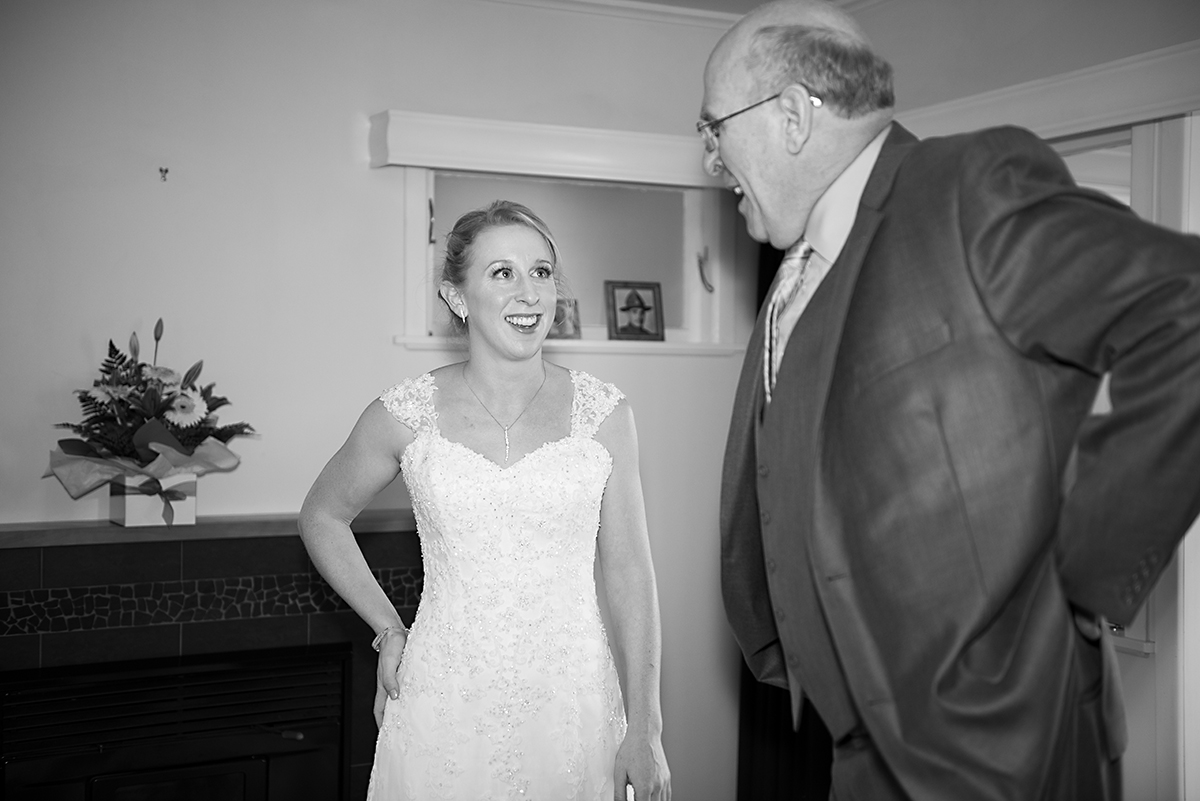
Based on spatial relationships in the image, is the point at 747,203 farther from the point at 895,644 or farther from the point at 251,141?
the point at 251,141

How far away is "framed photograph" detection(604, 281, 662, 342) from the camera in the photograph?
4.29m

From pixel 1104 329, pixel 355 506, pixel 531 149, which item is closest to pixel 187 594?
pixel 355 506

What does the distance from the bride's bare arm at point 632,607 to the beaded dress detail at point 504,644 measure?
0.15 feet

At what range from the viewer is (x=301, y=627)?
3.68 m

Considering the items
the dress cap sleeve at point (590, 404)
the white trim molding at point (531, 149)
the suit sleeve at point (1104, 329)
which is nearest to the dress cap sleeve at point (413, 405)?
the dress cap sleeve at point (590, 404)

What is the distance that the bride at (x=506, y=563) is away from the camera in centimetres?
228

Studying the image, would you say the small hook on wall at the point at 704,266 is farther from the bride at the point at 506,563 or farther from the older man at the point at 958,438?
the older man at the point at 958,438

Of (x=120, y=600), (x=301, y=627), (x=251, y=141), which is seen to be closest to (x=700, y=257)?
(x=251, y=141)

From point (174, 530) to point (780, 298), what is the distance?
2637mm

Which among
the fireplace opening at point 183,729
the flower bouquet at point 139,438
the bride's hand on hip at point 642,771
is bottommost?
the fireplace opening at point 183,729

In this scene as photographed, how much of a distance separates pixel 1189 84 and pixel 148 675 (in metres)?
3.42

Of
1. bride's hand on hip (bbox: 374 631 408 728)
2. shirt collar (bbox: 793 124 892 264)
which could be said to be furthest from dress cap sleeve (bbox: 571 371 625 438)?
shirt collar (bbox: 793 124 892 264)

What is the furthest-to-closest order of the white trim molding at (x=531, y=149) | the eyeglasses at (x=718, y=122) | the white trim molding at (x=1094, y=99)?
1. the white trim molding at (x=531, y=149)
2. the white trim molding at (x=1094, y=99)
3. the eyeglasses at (x=718, y=122)

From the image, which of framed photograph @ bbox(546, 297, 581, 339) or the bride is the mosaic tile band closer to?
framed photograph @ bbox(546, 297, 581, 339)
